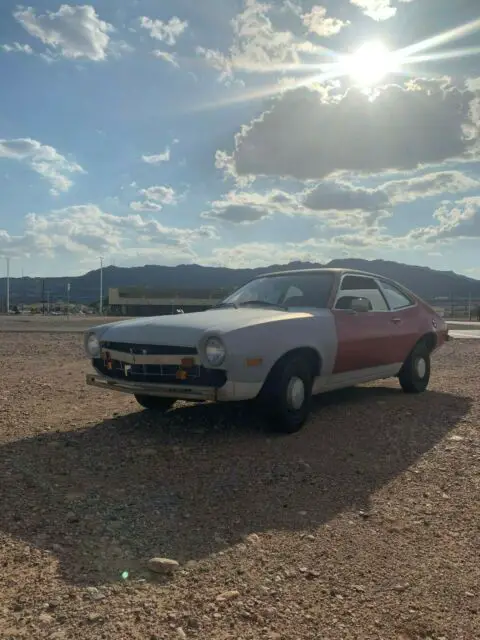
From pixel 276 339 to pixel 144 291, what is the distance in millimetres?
84504

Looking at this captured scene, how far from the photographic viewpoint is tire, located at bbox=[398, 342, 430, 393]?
7.12 meters

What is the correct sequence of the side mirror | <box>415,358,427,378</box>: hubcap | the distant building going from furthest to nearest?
1. the distant building
2. <box>415,358,427,378</box>: hubcap
3. the side mirror

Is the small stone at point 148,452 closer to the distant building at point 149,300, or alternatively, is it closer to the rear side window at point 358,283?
the rear side window at point 358,283

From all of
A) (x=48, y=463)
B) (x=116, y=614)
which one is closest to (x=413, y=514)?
(x=116, y=614)

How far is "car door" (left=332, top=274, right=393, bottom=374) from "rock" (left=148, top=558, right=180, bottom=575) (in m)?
3.23

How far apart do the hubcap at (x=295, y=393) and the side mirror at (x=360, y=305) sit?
1.24m

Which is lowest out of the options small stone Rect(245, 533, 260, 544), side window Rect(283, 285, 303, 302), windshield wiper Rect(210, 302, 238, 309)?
small stone Rect(245, 533, 260, 544)

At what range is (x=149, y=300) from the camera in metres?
85.0

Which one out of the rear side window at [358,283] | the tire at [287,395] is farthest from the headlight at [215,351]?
the rear side window at [358,283]

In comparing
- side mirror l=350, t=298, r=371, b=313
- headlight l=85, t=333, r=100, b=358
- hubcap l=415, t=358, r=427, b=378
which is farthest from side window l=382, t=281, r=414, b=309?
headlight l=85, t=333, r=100, b=358

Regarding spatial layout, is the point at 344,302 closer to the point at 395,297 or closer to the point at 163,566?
the point at 395,297

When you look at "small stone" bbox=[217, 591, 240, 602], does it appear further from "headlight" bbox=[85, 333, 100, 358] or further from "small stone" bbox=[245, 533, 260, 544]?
"headlight" bbox=[85, 333, 100, 358]

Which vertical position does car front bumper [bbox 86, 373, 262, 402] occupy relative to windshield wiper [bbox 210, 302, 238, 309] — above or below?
below

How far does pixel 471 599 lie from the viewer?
2664 mm
